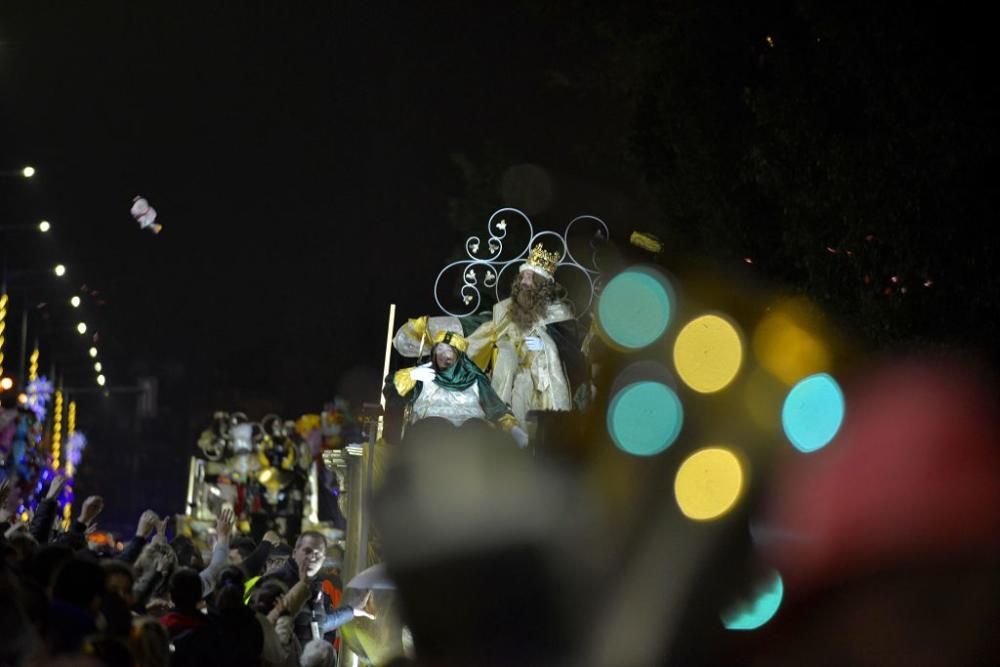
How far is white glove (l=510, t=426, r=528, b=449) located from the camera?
52.5ft

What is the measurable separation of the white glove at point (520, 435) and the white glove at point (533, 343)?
1.40 m

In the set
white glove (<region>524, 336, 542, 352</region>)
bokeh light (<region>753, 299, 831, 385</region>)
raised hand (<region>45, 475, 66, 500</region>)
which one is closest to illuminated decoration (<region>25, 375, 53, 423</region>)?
white glove (<region>524, 336, 542, 352</region>)

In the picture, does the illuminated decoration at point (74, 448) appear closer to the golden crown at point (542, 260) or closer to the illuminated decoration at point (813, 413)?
the golden crown at point (542, 260)

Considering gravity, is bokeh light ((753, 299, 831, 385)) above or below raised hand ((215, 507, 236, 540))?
above

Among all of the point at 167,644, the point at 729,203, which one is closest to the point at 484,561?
the point at 167,644

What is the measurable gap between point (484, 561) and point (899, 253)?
5971 mm

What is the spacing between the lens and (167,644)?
330 inches

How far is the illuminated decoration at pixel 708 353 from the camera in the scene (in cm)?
1466

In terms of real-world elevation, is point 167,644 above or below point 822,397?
below

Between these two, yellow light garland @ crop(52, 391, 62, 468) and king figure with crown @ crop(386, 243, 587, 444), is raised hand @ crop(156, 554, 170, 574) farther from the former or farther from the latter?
yellow light garland @ crop(52, 391, 62, 468)

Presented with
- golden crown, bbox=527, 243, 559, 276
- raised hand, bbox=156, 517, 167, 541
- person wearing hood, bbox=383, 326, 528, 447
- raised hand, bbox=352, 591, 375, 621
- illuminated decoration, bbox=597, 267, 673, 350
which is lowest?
raised hand, bbox=352, 591, 375, 621

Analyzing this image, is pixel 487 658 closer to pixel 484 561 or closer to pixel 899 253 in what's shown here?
pixel 484 561

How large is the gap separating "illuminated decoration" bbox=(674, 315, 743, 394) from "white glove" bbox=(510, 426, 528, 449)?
61.8 inches

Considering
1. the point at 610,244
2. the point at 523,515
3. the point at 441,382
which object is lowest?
the point at 523,515
